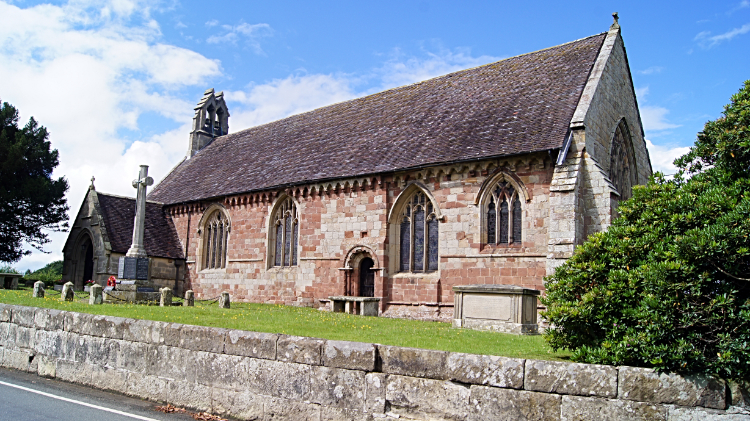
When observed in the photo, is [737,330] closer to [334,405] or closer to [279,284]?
[334,405]

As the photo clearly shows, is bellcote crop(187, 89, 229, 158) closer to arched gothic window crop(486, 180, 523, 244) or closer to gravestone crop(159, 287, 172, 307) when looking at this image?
gravestone crop(159, 287, 172, 307)

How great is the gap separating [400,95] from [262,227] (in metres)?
8.98

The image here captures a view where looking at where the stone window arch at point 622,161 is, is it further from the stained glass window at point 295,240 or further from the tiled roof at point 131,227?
the tiled roof at point 131,227

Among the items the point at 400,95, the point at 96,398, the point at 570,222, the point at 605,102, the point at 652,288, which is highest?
the point at 400,95

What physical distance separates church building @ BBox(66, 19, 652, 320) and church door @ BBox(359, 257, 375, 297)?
0.05 metres

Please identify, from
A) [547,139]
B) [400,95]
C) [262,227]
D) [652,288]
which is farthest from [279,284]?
[652,288]

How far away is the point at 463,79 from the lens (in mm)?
25484

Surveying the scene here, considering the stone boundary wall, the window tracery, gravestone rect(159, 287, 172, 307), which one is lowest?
the stone boundary wall

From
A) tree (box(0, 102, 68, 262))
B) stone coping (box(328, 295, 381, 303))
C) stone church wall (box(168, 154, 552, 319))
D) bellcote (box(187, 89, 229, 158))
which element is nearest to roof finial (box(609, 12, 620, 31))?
stone church wall (box(168, 154, 552, 319))

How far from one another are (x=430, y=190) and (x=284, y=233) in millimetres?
7711

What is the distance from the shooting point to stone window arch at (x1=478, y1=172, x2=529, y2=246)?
1839 cm

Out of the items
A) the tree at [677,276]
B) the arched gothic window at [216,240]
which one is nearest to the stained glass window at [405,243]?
the arched gothic window at [216,240]

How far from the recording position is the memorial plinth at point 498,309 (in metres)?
13.6

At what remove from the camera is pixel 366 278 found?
71.9ft
